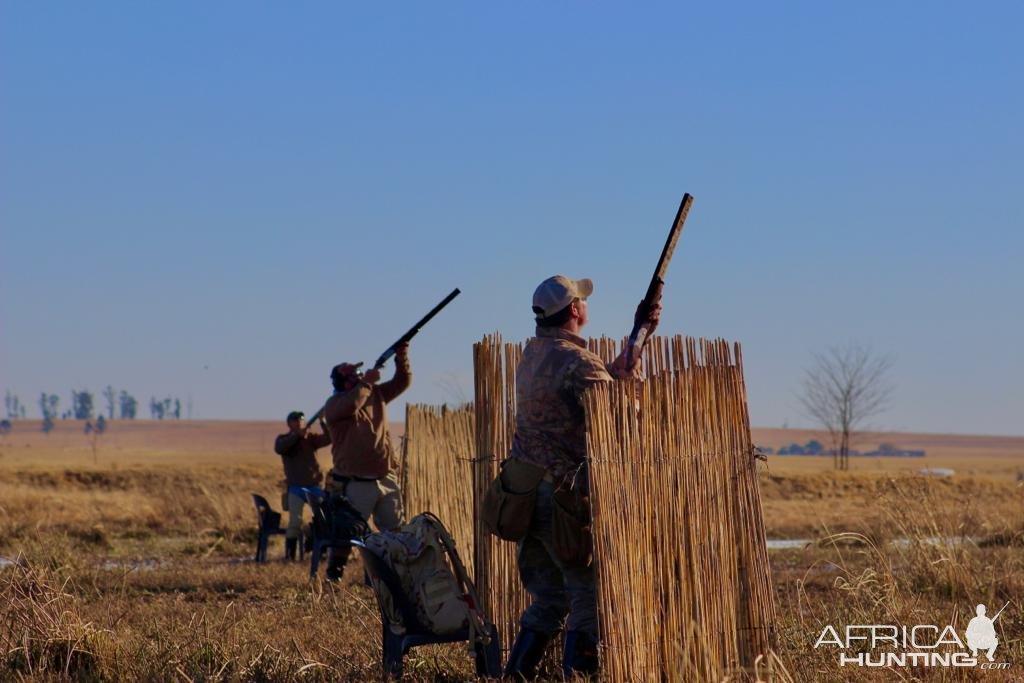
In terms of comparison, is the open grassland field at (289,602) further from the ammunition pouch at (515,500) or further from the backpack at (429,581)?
the ammunition pouch at (515,500)

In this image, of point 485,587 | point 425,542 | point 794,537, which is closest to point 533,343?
point 425,542

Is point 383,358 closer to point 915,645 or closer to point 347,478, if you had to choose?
point 347,478

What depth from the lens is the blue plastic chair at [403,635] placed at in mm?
6211

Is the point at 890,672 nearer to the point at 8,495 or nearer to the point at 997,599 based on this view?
the point at 997,599

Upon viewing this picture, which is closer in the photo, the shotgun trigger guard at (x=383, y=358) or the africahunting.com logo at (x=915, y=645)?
the africahunting.com logo at (x=915, y=645)

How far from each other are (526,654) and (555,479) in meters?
0.79

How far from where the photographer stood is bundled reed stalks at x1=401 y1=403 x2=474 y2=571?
9844 mm

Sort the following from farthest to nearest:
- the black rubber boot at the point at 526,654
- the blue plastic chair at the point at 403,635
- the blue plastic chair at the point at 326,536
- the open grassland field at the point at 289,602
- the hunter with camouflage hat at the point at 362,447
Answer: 1. the blue plastic chair at the point at 326,536
2. the hunter with camouflage hat at the point at 362,447
3. the open grassland field at the point at 289,602
4. the blue plastic chair at the point at 403,635
5. the black rubber boot at the point at 526,654

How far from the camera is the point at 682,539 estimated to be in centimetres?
570

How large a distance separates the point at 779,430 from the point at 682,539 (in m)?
182

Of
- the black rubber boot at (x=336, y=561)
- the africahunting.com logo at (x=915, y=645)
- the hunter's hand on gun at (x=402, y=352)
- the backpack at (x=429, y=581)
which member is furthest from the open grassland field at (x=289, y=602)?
the hunter's hand on gun at (x=402, y=352)

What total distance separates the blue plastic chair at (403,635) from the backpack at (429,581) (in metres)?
0.02

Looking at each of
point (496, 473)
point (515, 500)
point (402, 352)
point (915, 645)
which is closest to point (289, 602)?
point (402, 352)

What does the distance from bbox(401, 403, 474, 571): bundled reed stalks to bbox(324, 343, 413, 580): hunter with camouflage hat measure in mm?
331
